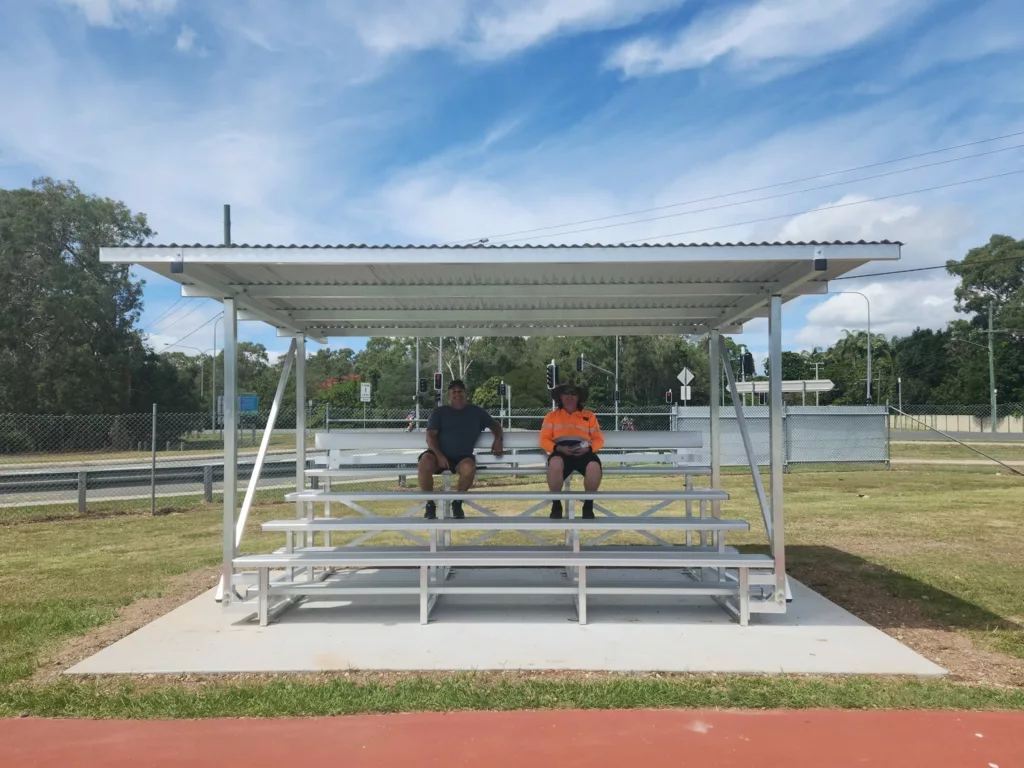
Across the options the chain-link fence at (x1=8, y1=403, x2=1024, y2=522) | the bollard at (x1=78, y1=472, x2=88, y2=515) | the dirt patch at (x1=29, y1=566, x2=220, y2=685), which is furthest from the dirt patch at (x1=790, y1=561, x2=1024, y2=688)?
the bollard at (x1=78, y1=472, x2=88, y2=515)

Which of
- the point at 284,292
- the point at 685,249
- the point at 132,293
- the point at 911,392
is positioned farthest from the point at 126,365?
the point at 911,392

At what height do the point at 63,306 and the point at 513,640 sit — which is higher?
the point at 63,306

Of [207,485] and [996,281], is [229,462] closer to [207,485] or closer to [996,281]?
[207,485]

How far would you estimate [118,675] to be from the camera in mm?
4406

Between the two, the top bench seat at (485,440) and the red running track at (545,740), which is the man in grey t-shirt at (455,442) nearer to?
the top bench seat at (485,440)

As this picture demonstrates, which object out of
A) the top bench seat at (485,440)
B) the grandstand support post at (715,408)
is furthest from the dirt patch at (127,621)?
the grandstand support post at (715,408)

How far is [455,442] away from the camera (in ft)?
22.1

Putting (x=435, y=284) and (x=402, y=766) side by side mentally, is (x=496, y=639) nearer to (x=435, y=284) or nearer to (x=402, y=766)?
(x=402, y=766)

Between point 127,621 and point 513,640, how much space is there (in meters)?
2.98

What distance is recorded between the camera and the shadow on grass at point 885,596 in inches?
217

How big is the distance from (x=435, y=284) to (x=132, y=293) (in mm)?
37671

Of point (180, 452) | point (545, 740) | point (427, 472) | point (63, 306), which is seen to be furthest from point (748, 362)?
point (63, 306)

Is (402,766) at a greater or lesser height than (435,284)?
lesser

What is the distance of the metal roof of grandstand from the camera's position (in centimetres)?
502
